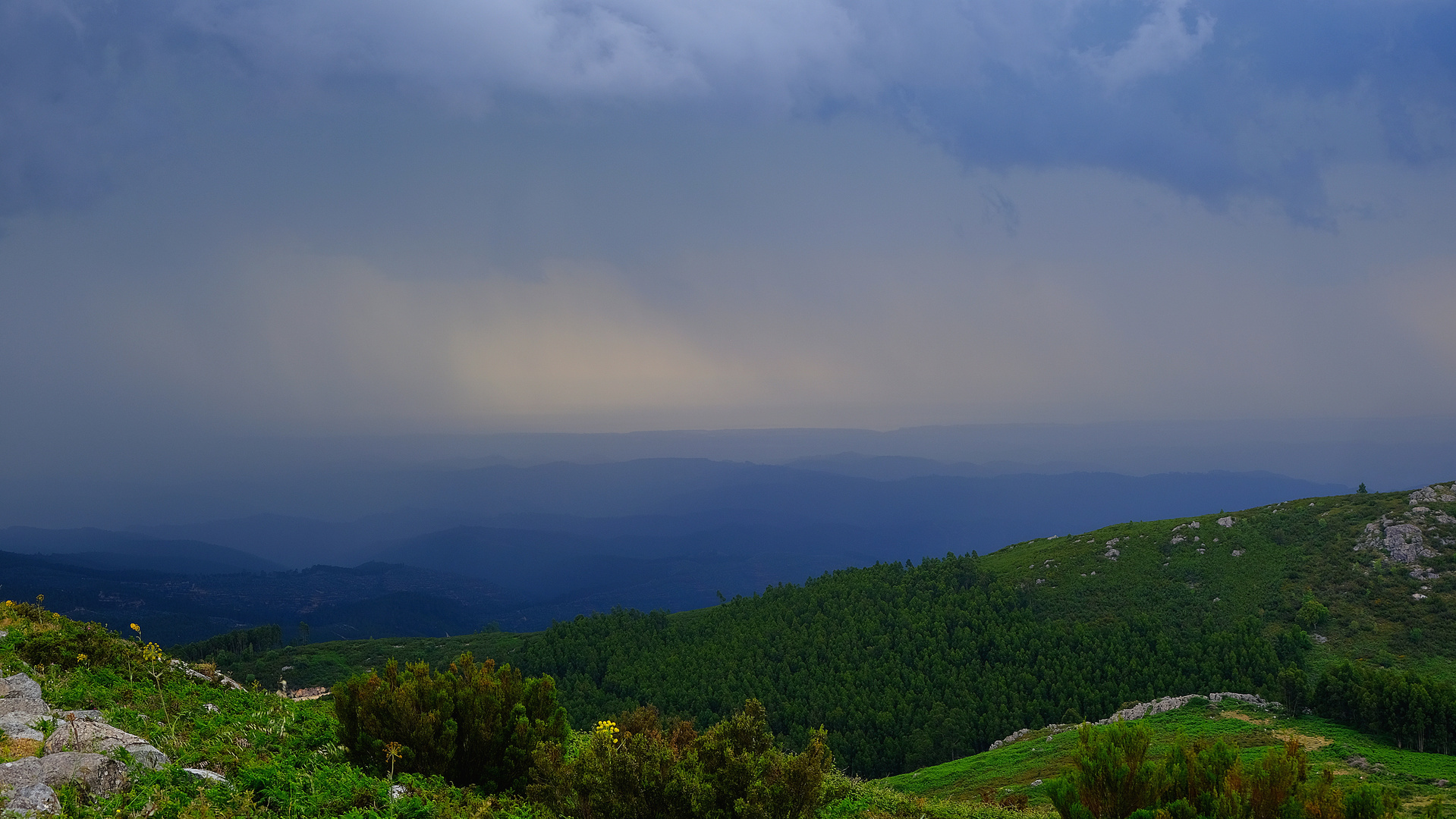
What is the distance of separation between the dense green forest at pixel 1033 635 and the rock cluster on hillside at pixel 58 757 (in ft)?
168

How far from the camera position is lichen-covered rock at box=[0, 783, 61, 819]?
777cm

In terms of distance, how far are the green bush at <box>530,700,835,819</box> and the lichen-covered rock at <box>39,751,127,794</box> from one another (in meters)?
5.31

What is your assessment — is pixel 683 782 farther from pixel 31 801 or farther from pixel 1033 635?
pixel 1033 635

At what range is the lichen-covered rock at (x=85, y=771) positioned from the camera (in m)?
8.55

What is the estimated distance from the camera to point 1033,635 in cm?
6906

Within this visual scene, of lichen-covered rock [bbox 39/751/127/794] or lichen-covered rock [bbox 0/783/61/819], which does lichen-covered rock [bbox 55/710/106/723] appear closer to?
lichen-covered rock [bbox 39/751/127/794]

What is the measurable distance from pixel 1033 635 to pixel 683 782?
69246 mm

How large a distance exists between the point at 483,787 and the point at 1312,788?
43.4 feet

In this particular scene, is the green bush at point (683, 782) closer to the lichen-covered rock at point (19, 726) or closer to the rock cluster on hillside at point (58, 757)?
the rock cluster on hillside at point (58, 757)

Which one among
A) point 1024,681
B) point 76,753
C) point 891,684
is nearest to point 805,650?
point 891,684

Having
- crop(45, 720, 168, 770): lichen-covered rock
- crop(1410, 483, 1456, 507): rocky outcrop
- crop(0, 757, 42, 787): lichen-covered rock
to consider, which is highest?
crop(0, 757, 42, 787): lichen-covered rock

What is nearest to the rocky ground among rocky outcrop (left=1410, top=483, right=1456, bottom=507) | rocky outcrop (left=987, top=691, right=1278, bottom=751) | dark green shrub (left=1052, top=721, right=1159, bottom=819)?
dark green shrub (left=1052, top=721, right=1159, bottom=819)

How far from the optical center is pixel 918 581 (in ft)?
291

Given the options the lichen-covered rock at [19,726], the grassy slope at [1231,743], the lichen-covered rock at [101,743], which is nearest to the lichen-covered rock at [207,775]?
the lichen-covered rock at [101,743]
